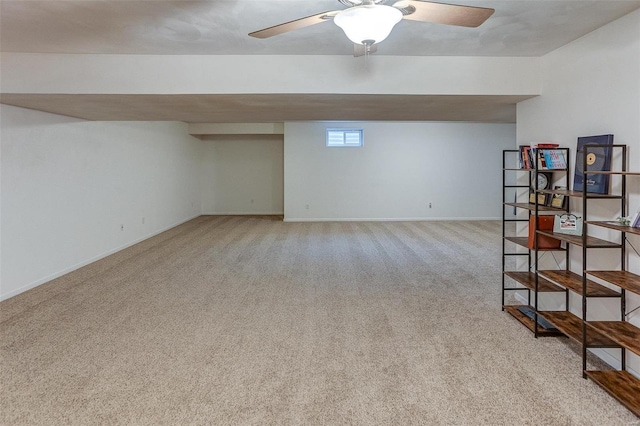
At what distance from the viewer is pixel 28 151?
391 cm

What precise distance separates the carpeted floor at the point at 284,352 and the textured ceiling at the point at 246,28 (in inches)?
89.7

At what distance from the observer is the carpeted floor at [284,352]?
6.43ft

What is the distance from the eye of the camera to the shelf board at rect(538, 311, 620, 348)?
2.25 m

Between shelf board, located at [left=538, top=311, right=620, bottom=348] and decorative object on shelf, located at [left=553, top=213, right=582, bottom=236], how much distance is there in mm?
642

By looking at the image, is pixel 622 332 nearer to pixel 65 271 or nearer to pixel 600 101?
pixel 600 101

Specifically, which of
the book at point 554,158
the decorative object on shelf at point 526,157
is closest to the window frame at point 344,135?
the decorative object on shelf at point 526,157

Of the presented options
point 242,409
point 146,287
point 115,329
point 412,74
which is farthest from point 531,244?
point 146,287

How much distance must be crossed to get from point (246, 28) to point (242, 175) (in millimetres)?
7902

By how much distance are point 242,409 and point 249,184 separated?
28.3 feet

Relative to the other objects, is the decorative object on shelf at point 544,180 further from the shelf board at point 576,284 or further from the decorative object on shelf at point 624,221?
the decorative object on shelf at point 624,221

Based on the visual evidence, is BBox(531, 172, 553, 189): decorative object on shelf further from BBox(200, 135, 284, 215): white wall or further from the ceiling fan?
BBox(200, 135, 284, 215): white wall

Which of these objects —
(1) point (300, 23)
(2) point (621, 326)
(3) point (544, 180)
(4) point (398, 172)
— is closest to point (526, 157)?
(3) point (544, 180)

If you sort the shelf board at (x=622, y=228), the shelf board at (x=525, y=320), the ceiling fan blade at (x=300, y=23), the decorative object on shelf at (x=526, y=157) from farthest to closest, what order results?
the decorative object on shelf at (x=526, y=157) → the shelf board at (x=525, y=320) → the shelf board at (x=622, y=228) → the ceiling fan blade at (x=300, y=23)

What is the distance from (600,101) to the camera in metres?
2.51
